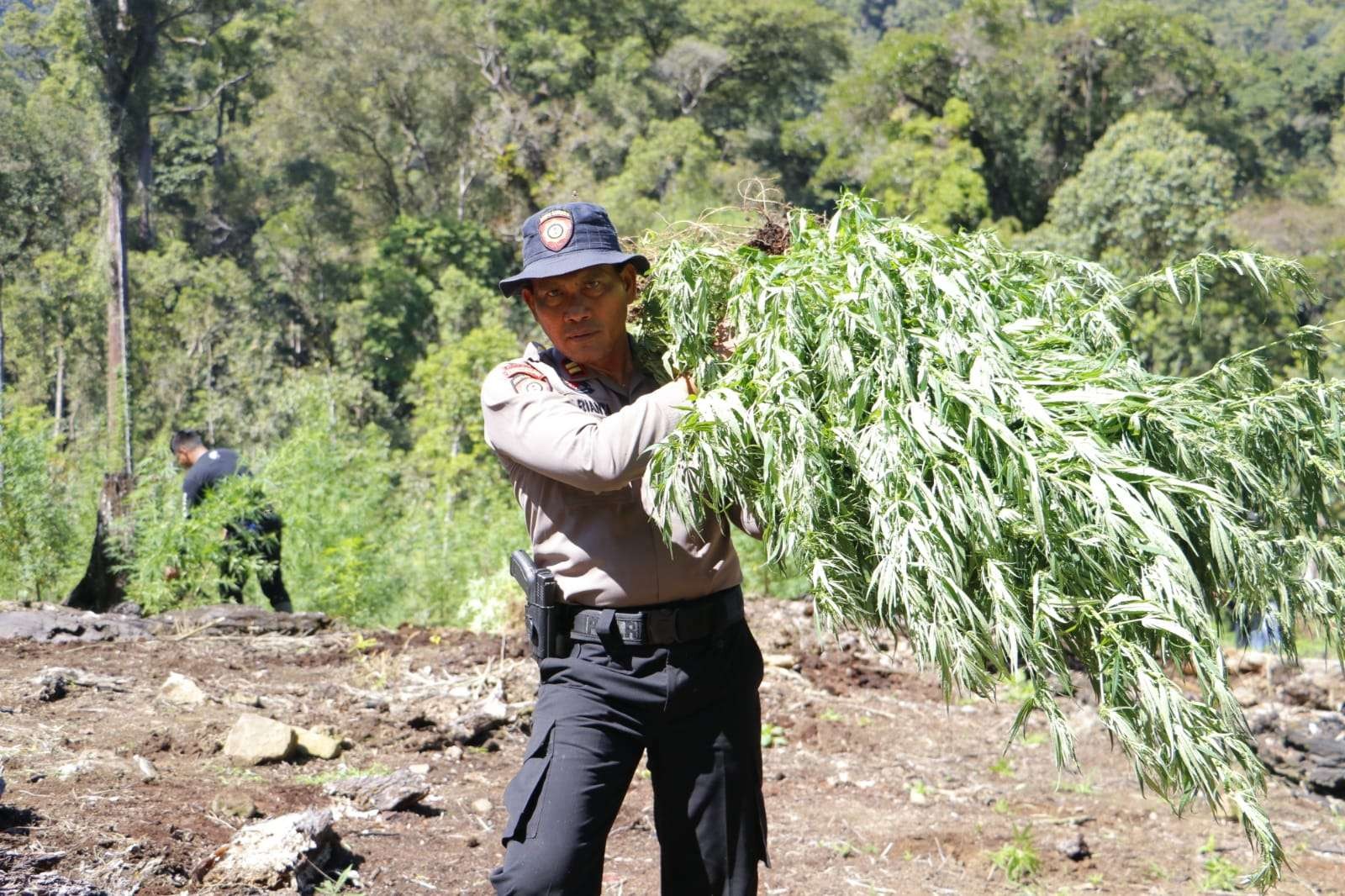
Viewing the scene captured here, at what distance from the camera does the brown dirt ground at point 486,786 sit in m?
3.76

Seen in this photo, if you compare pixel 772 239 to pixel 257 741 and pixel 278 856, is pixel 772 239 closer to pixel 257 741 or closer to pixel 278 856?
pixel 278 856

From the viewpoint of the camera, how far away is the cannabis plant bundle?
1969mm

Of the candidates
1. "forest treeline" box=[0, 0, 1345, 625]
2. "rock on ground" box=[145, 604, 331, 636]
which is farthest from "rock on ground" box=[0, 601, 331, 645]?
"forest treeline" box=[0, 0, 1345, 625]

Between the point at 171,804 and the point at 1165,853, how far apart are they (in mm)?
3567

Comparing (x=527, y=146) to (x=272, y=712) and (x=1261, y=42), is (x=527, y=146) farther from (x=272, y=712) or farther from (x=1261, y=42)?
(x=1261, y=42)

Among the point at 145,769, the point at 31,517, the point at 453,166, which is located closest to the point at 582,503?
the point at 145,769

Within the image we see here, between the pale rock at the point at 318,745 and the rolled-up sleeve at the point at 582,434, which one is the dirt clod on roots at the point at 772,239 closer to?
the rolled-up sleeve at the point at 582,434

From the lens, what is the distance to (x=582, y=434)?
7.98 ft

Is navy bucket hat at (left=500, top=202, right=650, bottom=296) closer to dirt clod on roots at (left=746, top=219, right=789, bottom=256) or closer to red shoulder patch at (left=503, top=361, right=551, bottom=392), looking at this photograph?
red shoulder patch at (left=503, top=361, right=551, bottom=392)

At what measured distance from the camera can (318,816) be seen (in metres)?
3.56

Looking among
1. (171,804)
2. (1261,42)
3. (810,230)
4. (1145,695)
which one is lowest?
(171,804)

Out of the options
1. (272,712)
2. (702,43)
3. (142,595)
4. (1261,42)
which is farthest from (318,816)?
(1261,42)

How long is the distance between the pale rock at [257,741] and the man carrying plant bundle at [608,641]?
7.42ft

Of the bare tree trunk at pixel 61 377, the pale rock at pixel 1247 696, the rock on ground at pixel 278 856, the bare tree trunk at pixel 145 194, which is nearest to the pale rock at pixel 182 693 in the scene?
the rock on ground at pixel 278 856
